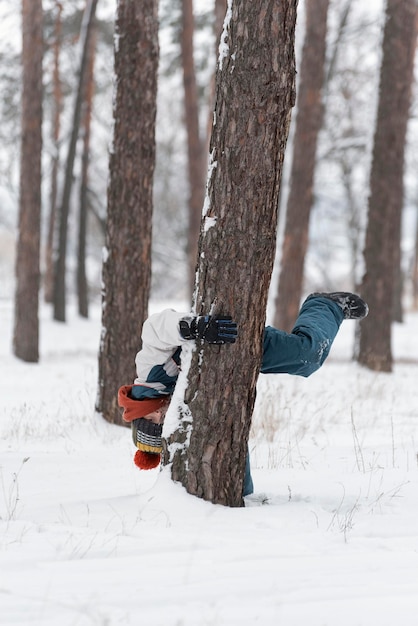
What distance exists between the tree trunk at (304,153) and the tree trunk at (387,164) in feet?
5.20

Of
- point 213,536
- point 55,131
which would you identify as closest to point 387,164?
point 213,536

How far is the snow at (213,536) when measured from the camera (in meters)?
2.52

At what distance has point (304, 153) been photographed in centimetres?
1177

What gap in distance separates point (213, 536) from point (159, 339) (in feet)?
3.27

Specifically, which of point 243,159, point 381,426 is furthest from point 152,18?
point 381,426

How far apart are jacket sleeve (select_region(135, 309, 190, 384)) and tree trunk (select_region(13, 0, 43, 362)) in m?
9.03

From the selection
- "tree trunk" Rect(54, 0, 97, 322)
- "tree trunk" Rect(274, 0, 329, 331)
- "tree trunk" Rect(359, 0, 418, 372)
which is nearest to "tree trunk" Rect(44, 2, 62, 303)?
"tree trunk" Rect(54, 0, 97, 322)

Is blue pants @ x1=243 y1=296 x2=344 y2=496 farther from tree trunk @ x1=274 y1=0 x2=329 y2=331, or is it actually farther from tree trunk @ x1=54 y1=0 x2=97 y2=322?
tree trunk @ x1=54 y1=0 x2=97 y2=322

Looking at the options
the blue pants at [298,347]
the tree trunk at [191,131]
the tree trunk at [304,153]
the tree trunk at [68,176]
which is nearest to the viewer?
the blue pants at [298,347]

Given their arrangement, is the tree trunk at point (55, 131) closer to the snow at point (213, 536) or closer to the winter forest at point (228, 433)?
the winter forest at point (228, 433)

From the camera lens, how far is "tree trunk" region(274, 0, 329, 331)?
1173 cm

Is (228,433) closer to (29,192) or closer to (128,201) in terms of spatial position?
(128,201)

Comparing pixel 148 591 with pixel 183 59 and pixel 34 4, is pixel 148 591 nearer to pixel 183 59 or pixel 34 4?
pixel 34 4

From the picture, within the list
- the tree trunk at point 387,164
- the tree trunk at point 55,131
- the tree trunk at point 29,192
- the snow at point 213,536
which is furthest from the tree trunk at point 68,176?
the snow at point 213,536
